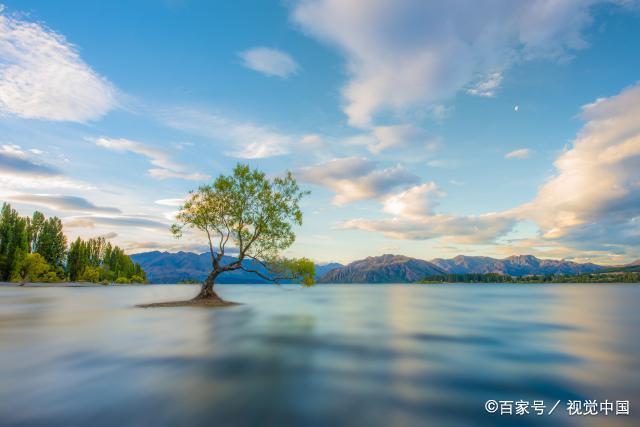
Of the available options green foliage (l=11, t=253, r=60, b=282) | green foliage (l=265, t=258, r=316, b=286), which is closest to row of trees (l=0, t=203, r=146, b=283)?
green foliage (l=11, t=253, r=60, b=282)

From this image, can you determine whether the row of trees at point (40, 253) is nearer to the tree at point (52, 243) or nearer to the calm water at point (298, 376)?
the tree at point (52, 243)

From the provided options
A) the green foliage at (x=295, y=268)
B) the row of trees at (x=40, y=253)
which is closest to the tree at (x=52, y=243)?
the row of trees at (x=40, y=253)

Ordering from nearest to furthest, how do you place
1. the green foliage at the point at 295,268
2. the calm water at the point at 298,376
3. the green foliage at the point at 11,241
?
1. the calm water at the point at 298,376
2. the green foliage at the point at 295,268
3. the green foliage at the point at 11,241

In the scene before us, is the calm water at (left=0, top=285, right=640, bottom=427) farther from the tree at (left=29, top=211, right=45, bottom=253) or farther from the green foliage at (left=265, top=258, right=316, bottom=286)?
the tree at (left=29, top=211, right=45, bottom=253)

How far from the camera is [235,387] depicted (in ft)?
40.0

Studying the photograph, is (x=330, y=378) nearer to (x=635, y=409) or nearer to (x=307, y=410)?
(x=307, y=410)

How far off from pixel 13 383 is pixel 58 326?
2075cm

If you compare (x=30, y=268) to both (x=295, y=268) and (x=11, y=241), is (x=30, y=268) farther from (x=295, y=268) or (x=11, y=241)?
(x=295, y=268)

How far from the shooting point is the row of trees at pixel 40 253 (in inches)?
5148

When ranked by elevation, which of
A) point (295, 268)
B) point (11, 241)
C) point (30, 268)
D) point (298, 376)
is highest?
point (11, 241)

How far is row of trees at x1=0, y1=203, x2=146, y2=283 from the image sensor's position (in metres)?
131

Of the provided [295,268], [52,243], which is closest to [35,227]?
[52,243]

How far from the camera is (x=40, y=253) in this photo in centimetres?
14975

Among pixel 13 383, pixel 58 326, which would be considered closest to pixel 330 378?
pixel 13 383
